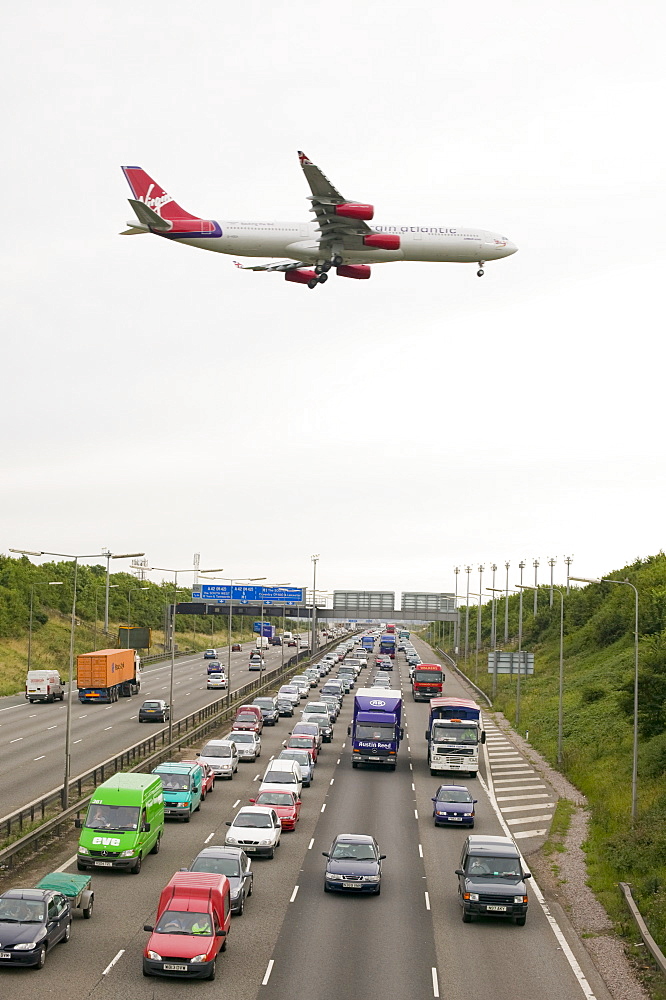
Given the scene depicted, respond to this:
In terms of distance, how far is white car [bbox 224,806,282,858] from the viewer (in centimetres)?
3656

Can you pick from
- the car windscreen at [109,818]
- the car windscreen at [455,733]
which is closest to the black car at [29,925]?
the car windscreen at [109,818]

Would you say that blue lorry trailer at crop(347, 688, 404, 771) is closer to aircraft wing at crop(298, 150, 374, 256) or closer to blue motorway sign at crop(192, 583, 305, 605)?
aircraft wing at crop(298, 150, 374, 256)

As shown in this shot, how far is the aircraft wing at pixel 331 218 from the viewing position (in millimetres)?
46906

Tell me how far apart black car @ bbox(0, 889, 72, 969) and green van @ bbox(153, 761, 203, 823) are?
15.8 m

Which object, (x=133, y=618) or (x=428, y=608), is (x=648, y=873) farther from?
(x=133, y=618)

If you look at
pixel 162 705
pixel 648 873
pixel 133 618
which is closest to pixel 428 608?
pixel 133 618

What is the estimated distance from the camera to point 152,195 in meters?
55.2

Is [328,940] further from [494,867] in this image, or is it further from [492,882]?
[494,867]

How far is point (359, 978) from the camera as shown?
80.9 ft

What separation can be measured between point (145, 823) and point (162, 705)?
4104 centimetres

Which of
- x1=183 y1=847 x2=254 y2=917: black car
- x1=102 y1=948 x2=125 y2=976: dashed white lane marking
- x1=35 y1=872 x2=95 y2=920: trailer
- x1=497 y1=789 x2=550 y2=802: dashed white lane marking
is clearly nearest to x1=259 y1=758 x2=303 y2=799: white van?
x1=497 y1=789 x2=550 y2=802: dashed white lane marking

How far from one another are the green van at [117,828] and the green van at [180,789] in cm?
693

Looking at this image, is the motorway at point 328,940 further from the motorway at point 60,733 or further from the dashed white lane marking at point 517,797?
the motorway at point 60,733

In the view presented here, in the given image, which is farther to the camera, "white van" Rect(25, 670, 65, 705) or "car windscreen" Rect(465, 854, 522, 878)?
"white van" Rect(25, 670, 65, 705)
